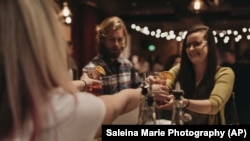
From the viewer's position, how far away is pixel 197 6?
1119mm

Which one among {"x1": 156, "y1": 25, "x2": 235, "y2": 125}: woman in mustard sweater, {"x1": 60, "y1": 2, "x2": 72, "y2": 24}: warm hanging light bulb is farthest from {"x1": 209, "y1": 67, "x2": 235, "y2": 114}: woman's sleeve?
{"x1": 60, "y1": 2, "x2": 72, "y2": 24}: warm hanging light bulb

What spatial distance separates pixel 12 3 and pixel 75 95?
132 millimetres

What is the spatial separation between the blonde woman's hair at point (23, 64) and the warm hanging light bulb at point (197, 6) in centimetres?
73

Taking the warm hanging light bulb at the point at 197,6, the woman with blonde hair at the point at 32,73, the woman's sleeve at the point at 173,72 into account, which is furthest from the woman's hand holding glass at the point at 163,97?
the woman with blonde hair at the point at 32,73

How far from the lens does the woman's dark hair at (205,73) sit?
99cm

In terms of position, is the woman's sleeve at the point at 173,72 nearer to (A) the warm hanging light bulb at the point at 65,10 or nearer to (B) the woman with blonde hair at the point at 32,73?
(A) the warm hanging light bulb at the point at 65,10

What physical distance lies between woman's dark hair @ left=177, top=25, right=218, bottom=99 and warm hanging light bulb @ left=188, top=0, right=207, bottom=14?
107mm

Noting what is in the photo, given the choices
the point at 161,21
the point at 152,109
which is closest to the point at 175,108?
the point at 152,109

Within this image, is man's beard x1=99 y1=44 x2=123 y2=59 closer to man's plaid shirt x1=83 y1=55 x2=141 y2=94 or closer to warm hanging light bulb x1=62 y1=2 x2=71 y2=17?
man's plaid shirt x1=83 y1=55 x2=141 y2=94

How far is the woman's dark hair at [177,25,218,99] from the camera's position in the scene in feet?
3.24

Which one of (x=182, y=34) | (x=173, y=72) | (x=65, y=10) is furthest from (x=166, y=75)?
(x=65, y=10)

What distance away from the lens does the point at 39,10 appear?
443 mm

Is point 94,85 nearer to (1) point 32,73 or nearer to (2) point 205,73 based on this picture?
(2) point 205,73

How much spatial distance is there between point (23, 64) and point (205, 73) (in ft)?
2.14
